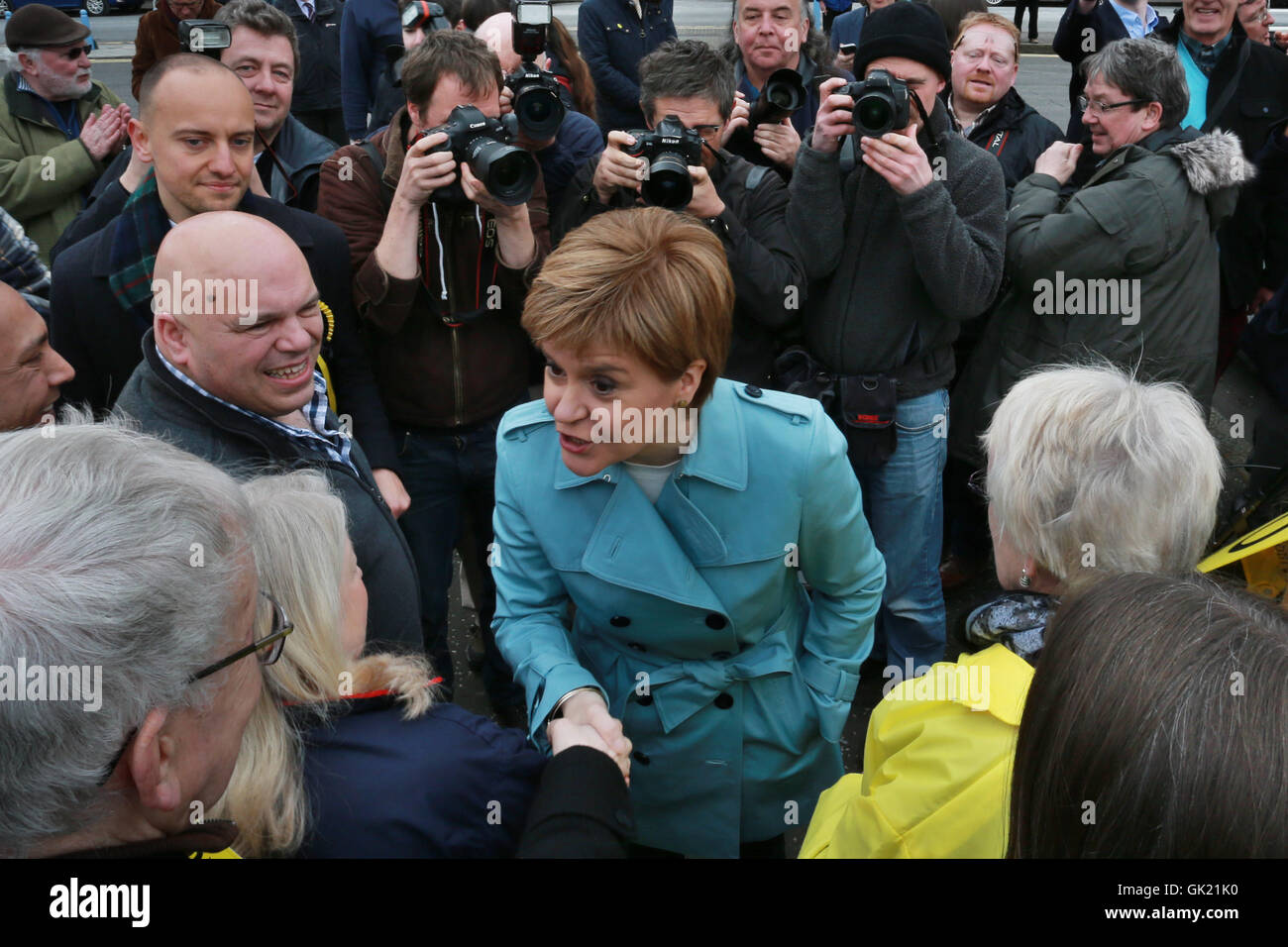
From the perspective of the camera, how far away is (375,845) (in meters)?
1.36

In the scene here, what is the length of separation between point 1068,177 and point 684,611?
7.51 ft

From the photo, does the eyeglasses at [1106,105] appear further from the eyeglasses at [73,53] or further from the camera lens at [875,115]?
the eyeglasses at [73,53]

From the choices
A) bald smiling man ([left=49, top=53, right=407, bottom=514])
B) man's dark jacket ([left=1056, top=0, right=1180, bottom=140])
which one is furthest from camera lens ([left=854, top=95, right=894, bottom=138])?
man's dark jacket ([left=1056, top=0, right=1180, bottom=140])

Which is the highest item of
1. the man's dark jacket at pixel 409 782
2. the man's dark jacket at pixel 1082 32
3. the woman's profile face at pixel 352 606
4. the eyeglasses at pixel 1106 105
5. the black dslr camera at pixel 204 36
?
the man's dark jacket at pixel 1082 32

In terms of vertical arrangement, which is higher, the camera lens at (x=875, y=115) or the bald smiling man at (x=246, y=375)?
the camera lens at (x=875, y=115)

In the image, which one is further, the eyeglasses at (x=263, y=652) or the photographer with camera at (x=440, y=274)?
the photographer with camera at (x=440, y=274)

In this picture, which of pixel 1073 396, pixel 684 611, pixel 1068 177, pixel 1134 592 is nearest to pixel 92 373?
pixel 684 611

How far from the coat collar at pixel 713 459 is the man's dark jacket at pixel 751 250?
98 centimetres

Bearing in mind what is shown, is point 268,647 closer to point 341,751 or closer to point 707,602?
point 341,751

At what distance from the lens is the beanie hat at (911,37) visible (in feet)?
9.95

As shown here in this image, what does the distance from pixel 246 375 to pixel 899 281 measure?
1782mm

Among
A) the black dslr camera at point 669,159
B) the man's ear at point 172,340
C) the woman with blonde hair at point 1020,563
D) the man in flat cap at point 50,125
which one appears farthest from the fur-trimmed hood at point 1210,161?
the man in flat cap at point 50,125

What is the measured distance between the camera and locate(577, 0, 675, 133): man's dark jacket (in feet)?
17.5

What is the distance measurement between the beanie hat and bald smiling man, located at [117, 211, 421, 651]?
1.83 m
